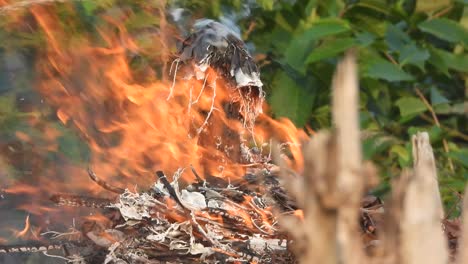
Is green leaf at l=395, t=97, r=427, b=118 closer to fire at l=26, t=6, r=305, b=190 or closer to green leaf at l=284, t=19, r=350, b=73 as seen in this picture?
green leaf at l=284, t=19, r=350, b=73

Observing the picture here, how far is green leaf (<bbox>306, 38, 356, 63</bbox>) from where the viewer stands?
1.75 m

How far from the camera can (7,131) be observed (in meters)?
1.74

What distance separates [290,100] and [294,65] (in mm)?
116

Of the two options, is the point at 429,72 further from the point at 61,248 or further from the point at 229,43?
the point at 61,248

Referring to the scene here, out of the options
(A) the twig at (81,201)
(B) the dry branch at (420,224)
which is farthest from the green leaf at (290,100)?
(B) the dry branch at (420,224)

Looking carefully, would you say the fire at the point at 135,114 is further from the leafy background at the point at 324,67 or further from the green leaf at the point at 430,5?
the green leaf at the point at 430,5

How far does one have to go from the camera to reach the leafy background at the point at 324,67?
1766mm

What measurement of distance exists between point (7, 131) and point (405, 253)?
1428mm

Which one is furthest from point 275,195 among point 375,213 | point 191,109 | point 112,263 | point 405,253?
point 405,253

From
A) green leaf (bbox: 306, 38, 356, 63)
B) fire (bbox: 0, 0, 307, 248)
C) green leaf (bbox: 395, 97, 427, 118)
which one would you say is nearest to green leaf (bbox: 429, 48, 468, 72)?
green leaf (bbox: 395, 97, 427, 118)

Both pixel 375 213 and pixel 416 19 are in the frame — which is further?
pixel 416 19

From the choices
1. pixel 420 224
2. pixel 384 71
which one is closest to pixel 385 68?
pixel 384 71

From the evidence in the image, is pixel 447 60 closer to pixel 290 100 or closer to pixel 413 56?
pixel 413 56

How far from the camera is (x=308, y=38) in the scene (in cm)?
179
